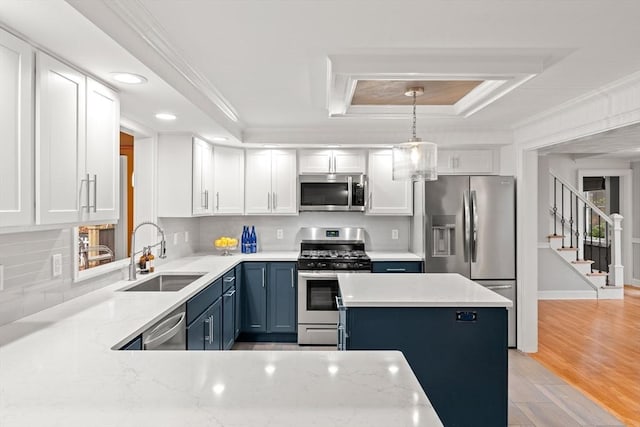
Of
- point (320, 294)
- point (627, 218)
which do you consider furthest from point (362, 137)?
point (627, 218)

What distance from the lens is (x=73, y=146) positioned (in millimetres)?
1865

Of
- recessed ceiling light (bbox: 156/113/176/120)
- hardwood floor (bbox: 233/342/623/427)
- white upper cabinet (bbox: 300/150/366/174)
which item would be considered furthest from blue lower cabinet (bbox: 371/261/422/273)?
recessed ceiling light (bbox: 156/113/176/120)

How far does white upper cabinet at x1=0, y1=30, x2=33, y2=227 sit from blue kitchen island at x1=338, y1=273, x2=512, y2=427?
5.26ft

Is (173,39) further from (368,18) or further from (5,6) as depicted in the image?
(368,18)

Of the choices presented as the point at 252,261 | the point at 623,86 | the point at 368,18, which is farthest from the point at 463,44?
the point at 252,261

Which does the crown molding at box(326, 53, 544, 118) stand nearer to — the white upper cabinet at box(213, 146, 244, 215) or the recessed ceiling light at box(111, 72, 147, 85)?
the recessed ceiling light at box(111, 72, 147, 85)

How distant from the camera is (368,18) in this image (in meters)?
1.92

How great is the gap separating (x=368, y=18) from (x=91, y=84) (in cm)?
140

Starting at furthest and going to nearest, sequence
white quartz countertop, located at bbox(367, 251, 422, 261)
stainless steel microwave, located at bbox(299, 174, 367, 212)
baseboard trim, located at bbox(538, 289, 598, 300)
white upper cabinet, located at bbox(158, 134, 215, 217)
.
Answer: baseboard trim, located at bbox(538, 289, 598, 300), stainless steel microwave, located at bbox(299, 174, 367, 212), white quartz countertop, located at bbox(367, 251, 422, 261), white upper cabinet, located at bbox(158, 134, 215, 217)

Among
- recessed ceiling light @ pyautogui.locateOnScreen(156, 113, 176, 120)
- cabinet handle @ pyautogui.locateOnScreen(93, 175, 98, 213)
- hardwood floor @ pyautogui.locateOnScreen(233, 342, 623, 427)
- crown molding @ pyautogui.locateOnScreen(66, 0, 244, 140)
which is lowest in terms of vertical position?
hardwood floor @ pyautogui.locateOnScreen(233, 342, 623, 427)

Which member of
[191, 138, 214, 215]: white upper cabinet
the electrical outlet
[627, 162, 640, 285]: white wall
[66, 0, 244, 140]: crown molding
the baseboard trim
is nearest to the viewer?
[66, 0, 244, 140]: crown molding

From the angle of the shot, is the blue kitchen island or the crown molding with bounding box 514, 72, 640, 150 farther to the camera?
the crown molding with bounding box 514, 72, 640, 150

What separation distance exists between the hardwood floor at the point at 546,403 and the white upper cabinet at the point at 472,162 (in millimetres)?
2044

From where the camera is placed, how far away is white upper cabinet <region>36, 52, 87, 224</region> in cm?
164
